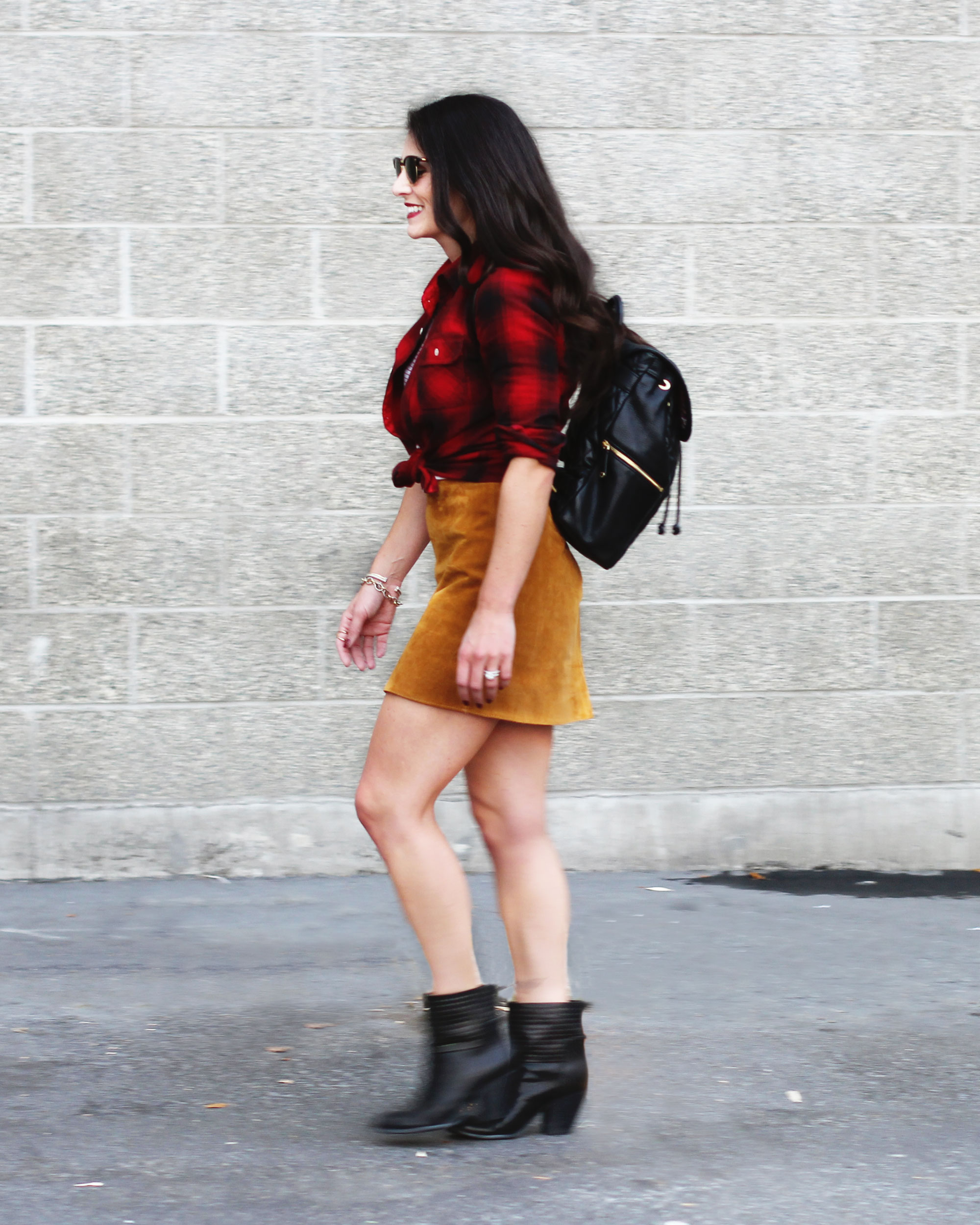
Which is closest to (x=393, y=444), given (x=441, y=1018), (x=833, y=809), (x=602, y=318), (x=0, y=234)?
(x=0, y=234)

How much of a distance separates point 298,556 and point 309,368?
556mm

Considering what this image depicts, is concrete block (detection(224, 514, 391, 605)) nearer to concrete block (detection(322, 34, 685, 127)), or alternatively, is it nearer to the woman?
concrete block (detection(322, 34, 685, 127))

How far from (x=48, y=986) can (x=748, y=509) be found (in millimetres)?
2427

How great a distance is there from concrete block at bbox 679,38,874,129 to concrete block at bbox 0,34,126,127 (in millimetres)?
1688

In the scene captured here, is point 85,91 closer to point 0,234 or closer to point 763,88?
point 0,234

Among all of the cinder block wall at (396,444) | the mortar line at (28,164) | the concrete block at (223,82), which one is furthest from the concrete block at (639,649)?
the mortar line at (28,164)

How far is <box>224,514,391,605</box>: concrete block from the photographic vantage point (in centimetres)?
456

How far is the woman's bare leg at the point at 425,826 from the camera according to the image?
2607mm

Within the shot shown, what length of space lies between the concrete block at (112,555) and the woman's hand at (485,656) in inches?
87.4

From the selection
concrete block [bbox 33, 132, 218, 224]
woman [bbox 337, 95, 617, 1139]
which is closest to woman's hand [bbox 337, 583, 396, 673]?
woman [bbox 337, 95, 617, 1139]

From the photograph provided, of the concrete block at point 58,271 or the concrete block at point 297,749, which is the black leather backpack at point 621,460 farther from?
the concrete block at point 58,271

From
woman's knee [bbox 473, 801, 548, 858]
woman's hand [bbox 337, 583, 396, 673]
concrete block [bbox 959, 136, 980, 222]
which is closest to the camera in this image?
woman's knee [bbox 473, 801, 548, 858]

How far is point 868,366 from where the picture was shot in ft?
15.3

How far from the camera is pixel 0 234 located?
4.48 metres
